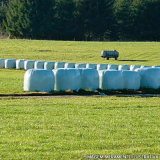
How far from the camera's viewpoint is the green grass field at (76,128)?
30.9ft

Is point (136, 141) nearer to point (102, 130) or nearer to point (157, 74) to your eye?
point (102, 130)

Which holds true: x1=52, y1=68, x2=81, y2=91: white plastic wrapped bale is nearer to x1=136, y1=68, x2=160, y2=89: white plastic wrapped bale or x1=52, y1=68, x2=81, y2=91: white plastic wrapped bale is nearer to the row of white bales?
the row of white bales

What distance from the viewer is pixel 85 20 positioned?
3698 inches

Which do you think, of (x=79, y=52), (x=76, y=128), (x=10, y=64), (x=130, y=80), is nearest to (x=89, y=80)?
(x=130, y=80)

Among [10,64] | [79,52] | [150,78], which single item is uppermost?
[79,52]

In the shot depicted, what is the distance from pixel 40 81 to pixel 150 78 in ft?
17.0

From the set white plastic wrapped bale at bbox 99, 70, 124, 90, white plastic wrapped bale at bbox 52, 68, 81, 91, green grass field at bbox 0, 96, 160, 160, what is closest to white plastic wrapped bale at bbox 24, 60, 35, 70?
white plastic wrapped bale at bbox 99, 70, 124, 90

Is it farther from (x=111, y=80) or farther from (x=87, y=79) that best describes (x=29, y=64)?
(x=111, y=80)

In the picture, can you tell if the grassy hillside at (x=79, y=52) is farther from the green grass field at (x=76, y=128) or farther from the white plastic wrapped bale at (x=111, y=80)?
the green grass field at (x=76, y=128)

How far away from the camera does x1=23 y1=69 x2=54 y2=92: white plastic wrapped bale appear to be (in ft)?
66.7

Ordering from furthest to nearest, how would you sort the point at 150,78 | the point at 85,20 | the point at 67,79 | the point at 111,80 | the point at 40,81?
the point at 85,20
the point at 150,78
the point at 111,80
the point at 67,79
the point at 40,81

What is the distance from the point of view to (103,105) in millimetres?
16141

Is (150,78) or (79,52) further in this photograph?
(79,52)

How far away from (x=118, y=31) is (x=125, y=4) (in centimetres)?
587
